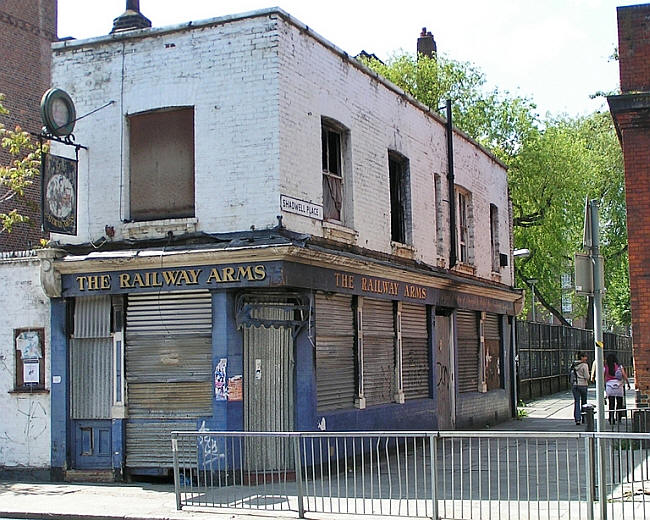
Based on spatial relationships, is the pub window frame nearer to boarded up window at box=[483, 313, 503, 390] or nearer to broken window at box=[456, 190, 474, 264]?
broken window at box=[456, 190, 474, 264]

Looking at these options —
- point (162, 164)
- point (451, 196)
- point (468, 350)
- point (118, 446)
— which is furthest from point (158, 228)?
point (468, 350)

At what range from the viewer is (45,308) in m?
14.7

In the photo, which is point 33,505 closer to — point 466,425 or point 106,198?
point 106,198

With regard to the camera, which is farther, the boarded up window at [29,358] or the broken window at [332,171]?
the broken window at [332,171]

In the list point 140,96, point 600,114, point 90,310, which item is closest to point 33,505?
point 90,310

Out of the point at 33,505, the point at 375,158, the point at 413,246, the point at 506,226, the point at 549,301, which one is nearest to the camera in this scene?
the point at 33,505

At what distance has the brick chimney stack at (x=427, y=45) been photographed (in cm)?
3669

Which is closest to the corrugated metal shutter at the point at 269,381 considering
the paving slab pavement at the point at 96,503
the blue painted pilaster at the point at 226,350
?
the blue painted pilaster at the point at 226,350

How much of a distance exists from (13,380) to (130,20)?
663 centimetres

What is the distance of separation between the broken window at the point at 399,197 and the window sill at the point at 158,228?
17.5ft

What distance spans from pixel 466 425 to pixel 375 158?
744 cm

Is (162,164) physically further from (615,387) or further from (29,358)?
(615,387)

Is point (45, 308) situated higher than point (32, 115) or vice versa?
point (32, 115)

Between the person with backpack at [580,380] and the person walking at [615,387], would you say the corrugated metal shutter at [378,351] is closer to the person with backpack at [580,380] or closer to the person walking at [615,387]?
the person walking at [615,387]
